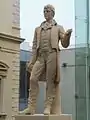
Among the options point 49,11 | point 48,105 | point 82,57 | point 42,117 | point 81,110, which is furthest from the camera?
point 82,57

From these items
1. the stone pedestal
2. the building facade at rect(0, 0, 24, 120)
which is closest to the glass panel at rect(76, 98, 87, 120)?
the building facade at rect(0, 0, 24, 120)

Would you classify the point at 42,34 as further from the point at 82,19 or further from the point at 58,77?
the point at 82,19

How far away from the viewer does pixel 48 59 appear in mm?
7402

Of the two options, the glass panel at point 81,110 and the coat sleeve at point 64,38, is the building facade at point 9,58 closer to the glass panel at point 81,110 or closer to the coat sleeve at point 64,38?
the glass panel at point 81,110

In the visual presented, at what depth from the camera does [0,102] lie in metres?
17.1

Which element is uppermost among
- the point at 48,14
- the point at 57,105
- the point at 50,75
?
the point at 48,14

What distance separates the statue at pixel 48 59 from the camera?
7.36m

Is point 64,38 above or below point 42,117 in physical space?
above

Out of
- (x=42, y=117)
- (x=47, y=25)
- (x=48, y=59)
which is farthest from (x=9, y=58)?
(x=42, y=117)

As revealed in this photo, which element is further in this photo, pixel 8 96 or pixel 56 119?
pixel 8 96

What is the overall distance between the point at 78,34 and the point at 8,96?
19.0 ft

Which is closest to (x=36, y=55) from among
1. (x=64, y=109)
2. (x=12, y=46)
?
(x=12, y=46)

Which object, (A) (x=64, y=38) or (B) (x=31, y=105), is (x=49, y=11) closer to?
(A) (x=64, y=38)

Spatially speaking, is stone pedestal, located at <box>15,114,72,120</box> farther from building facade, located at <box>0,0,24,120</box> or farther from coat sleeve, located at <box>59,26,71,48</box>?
building facade, located at <box>0,0,24,120</box>
